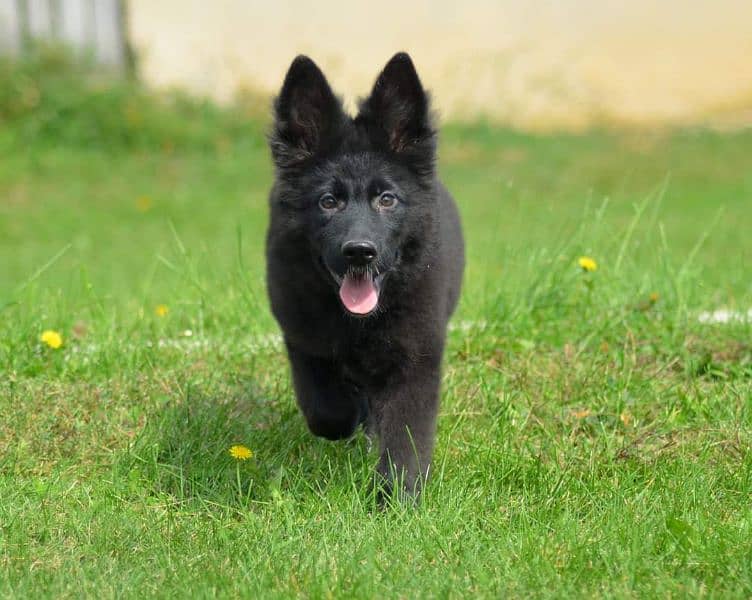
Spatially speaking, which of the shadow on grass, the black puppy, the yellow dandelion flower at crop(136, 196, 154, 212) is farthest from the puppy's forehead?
the yellow dandelion flower at crop(136, 196, 154, 212)

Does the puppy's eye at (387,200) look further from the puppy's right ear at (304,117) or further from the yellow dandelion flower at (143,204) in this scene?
the yellow dandelion flower at (143,204)

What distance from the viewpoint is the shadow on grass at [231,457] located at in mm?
3914

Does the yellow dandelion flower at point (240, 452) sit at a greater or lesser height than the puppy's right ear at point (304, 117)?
lesser

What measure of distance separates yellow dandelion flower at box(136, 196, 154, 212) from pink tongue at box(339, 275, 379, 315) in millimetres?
7223

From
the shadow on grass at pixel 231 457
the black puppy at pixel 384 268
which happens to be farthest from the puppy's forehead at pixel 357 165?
the shadow on grass at pixel 231 457

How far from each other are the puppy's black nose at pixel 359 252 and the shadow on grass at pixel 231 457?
2.30 ft

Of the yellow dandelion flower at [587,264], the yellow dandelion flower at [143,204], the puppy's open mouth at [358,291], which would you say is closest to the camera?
the puppy's open mouth at [358,291]

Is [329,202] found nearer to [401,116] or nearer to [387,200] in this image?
[387,200]

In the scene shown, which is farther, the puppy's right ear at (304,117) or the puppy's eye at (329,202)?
the puppy's right ear at (304,117)

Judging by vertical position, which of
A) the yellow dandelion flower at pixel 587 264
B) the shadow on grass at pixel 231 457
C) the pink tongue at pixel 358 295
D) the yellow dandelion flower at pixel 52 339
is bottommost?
the shadow on grass at pixel 231 457

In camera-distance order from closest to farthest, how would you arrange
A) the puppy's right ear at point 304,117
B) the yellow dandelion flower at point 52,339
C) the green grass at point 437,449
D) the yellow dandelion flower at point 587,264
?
the green grass at point 437,449 < the puppy's right ear at point 304,117 < the yellow dandelion flower at point 52,339 < the yellow dandelion flower at point 587,264

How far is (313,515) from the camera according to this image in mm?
3709

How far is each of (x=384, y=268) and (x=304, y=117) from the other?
637 millimetres

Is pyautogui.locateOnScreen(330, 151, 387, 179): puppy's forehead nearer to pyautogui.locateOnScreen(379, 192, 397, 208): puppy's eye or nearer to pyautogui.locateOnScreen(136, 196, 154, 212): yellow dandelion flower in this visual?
pyautogui.locateOnScreen(379, 192, 397, 208): puppy's eye
